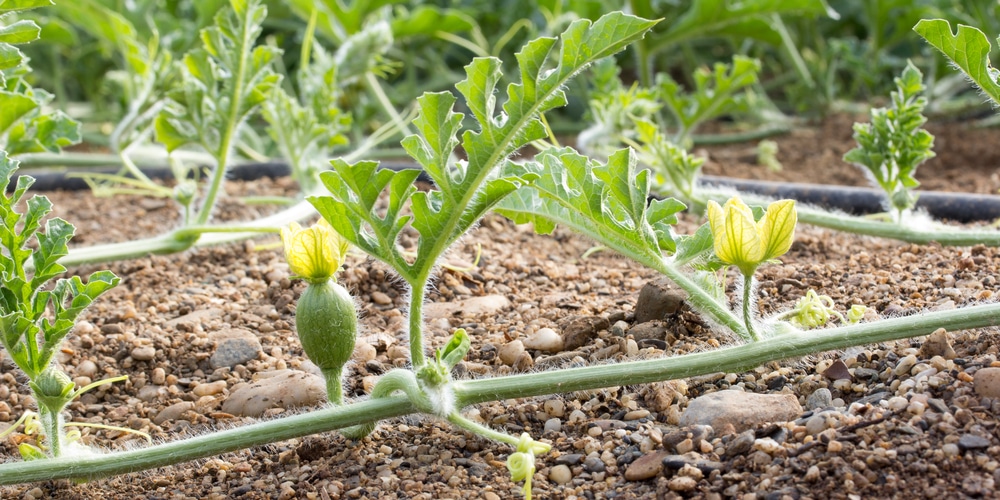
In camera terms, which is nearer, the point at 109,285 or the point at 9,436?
the point at 109,285

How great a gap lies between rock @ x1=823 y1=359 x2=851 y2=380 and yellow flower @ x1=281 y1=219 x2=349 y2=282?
0.91m

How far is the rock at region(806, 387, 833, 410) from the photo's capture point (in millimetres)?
1779

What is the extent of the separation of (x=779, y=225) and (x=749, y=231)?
5 centimetres

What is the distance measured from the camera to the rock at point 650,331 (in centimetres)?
210

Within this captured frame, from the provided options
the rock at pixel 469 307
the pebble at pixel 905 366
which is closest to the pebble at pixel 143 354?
the rock at pixel 469 307

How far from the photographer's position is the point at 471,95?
1.72 metres

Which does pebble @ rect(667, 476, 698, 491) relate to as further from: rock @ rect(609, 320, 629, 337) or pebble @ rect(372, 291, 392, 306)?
pebble @ rect(372, 291, 392, 306)

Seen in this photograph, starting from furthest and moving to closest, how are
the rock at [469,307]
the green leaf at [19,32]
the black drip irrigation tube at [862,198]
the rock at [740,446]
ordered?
the black drip irrigation tube at [862,198] → the rock at [469,307] → the green leaf at [19,32] → the rock at [740,446]

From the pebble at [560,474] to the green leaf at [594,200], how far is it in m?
0.43

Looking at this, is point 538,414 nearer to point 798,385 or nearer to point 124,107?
point 798,385

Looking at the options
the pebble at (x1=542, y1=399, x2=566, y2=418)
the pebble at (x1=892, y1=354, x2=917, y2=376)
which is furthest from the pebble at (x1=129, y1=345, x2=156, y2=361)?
the pebble at (x1=892, y1=354, x2=917, y2=376)

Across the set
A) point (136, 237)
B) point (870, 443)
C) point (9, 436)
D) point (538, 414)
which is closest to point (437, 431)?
point (538, 414)

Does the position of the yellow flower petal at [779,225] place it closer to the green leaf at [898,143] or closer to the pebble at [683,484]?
the pebble at [683,484]

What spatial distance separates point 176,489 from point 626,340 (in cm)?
91
